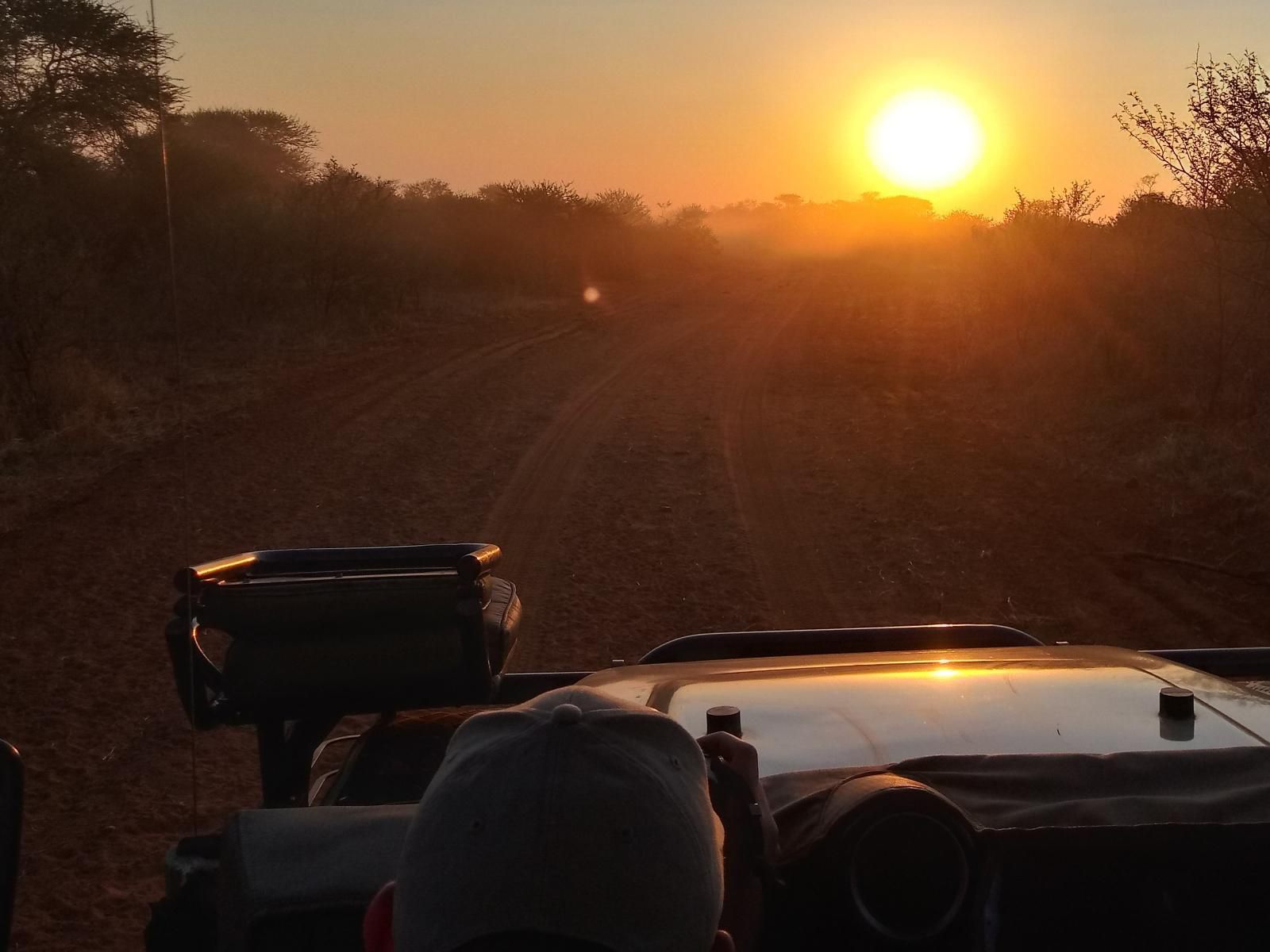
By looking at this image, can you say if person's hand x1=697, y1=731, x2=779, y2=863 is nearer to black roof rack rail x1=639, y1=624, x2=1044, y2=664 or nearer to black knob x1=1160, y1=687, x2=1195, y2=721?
black knob x1=1160, y1=687, x2=1195, y2=721

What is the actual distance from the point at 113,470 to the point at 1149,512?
8289 mm

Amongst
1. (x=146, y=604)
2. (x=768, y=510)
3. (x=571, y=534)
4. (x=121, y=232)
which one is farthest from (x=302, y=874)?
(x=121, y=232)

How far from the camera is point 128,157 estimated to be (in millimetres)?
21062

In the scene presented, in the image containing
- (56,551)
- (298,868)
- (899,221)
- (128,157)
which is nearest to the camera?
(298,868)

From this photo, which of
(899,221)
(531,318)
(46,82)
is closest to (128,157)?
→ (46,82)

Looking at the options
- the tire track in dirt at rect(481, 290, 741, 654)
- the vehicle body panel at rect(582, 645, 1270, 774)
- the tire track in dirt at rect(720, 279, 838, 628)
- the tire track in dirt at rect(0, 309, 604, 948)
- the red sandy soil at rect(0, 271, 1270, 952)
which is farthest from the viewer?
the tire track in dirt at rect(481, 290, 741, 654)

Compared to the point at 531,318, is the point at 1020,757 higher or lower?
lower

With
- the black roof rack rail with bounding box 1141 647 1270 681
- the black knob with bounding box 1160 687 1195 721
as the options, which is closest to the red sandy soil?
the black knob with bounding box 1160 687 1195 721

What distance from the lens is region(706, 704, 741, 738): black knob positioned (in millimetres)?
1824

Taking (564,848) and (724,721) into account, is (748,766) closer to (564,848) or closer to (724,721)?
(724,721)

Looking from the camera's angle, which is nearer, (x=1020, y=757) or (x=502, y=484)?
(x=1020, y=757)

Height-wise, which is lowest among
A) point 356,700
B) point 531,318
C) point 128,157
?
point 356,700

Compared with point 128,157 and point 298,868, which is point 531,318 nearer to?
point 128,157

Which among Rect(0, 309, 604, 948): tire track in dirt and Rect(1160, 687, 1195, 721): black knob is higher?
Rect(1160, 687, 1195, 721): black knob
